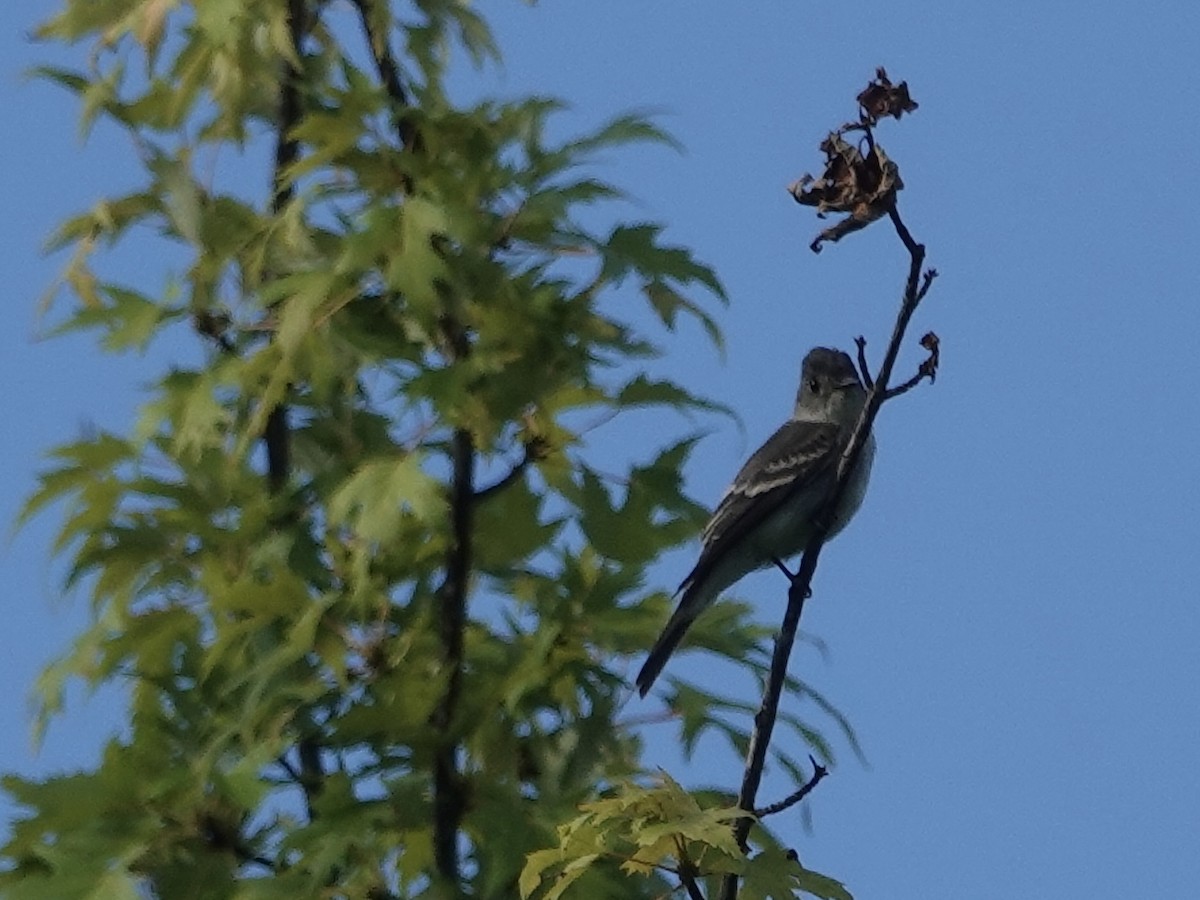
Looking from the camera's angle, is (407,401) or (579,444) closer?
(407,401)

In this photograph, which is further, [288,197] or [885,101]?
[288,197]

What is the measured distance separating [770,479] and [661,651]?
2.99 m

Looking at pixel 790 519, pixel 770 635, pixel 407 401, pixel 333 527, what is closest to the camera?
pixel 407 401

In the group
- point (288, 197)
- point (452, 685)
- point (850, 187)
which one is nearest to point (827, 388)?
point (288, 197)

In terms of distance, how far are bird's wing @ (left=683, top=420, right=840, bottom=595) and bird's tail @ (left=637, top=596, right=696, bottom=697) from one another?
2.15 meters

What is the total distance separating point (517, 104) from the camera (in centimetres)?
597

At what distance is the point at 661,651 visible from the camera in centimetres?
612

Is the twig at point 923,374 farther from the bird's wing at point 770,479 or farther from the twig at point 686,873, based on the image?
the bird's wing at point 770,479

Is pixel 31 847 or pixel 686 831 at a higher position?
pixel 31 847

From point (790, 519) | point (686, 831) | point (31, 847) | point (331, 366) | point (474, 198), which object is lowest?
point (686, 831)

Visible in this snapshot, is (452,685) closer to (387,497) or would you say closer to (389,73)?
(387,497)

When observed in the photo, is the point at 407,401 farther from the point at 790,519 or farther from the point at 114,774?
the point at 790,519

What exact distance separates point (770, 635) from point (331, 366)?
1559 mm

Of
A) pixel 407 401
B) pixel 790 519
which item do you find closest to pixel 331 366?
pixel 407 401
